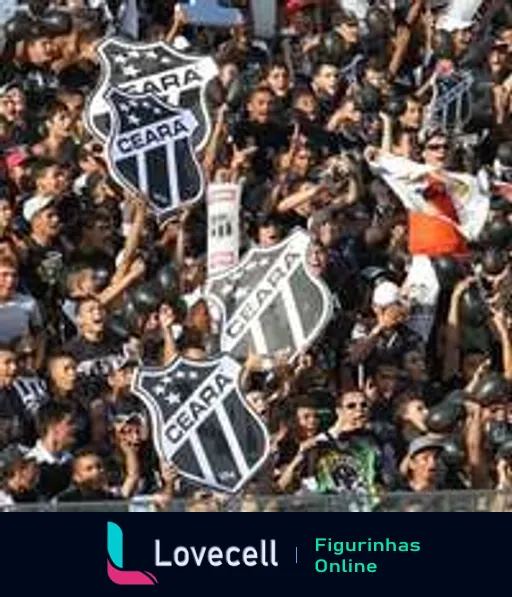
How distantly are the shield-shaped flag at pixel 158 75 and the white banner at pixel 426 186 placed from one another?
103 cm

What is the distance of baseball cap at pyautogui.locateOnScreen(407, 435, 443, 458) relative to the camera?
11984 mm

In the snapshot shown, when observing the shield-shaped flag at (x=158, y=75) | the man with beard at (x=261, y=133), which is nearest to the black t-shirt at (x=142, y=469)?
the shield-shaped flag at (x=158, y=75)

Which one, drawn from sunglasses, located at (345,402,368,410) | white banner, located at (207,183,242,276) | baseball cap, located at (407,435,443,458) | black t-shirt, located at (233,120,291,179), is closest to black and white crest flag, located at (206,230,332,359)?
white banner, located at (207,183,242,276)

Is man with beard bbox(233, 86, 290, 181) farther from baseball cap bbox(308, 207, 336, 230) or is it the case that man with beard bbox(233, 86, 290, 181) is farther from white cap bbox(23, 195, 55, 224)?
white cap bbox(23, 195, 55, 224)

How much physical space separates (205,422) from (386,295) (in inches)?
73.0

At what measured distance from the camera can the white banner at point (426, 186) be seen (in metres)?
13.7

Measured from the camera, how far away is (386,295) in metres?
13.1

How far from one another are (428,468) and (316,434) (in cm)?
52

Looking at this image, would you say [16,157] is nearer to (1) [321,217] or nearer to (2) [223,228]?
(2) [223,228]

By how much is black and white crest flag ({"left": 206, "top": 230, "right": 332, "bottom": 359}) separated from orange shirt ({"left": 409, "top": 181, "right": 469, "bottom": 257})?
3.92 feet

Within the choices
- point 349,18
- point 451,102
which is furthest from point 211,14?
point 451,102

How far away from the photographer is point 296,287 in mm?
12289
